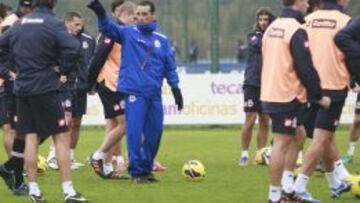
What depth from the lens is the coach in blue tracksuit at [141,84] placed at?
1299 centimetres

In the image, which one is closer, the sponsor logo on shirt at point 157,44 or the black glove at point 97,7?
the black glove at point 97,7

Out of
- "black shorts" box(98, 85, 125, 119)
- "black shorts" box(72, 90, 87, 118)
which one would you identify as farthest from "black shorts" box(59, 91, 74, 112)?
"black shorts" box(98, 85, 125, 119)

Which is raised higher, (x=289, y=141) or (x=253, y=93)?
(x=289, y=141)

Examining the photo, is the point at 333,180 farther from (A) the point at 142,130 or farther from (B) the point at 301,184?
(A) the point at 142,130

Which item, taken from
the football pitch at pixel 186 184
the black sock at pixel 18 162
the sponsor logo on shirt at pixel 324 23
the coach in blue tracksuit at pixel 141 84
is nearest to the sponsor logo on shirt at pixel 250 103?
→ the football pitch at pixel 186 184

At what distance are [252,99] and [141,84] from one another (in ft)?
10.4

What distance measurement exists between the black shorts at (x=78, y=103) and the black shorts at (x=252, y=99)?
2.57 metres

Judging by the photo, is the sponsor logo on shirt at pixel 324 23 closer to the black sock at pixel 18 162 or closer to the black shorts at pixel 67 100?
the black sock at pixel 18 162

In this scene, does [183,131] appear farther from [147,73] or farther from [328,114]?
[328,114]

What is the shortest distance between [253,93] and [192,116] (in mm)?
8743

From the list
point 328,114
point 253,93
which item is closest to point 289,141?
point 328,114

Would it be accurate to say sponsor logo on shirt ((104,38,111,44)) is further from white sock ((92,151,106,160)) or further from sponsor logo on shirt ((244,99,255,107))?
sponsor logo on shirt ((244,99,255,107))

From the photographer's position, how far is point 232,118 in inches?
958

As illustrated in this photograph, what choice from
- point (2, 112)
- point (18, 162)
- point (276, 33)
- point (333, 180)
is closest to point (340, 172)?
point (333, 180)
